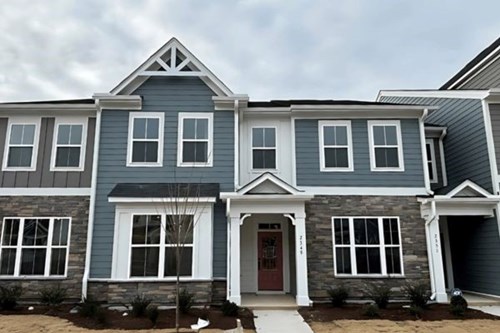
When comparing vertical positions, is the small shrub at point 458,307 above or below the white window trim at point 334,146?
below

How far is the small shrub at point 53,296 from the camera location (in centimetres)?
1006

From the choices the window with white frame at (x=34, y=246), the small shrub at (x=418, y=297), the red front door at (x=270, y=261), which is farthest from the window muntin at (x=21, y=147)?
the small shrub at (x=418, y=297)

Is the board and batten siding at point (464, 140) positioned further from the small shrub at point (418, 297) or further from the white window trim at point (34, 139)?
the white window trim at point (34, 139)

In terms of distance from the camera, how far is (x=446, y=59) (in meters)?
23.9

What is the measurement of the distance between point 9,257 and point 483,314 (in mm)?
13148

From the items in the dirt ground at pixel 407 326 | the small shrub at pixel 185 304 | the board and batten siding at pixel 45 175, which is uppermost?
the board and batten siding at pixel 45 175

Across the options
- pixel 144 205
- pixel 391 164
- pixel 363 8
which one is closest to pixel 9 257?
pixel 144 205

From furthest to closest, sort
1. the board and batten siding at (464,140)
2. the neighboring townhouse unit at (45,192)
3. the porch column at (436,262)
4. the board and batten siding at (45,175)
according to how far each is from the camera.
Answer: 1. the board and batten siding at (464,140)
2. the board and batten siding at (45,175)
3. the neighboring townhouse unit at (45,192)
4. the porch column at (436,262)

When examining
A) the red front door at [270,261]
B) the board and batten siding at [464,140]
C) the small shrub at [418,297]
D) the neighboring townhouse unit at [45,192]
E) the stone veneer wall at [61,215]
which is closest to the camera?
the small shrub at [418,297]

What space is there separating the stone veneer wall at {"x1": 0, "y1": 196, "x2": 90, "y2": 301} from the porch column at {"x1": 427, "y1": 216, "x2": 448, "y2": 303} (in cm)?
1038

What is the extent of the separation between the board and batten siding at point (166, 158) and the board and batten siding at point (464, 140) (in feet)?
26.6

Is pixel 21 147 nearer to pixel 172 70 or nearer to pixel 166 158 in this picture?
pixel 166 158

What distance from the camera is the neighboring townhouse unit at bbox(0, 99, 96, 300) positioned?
36.0 ft

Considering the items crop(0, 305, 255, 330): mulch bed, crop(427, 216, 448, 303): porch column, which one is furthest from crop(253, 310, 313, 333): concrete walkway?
crop(427, 216, 448, 303): porch column
